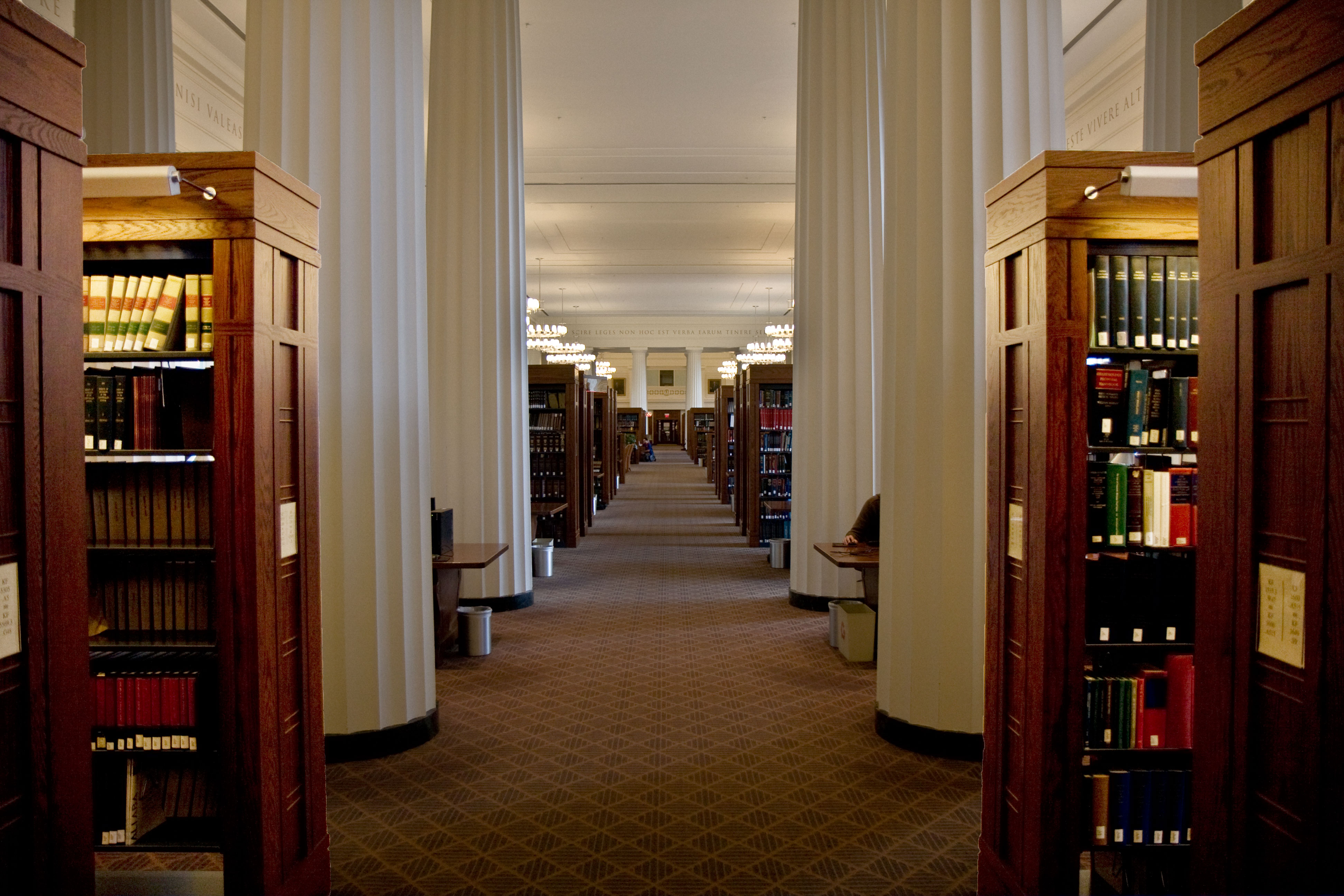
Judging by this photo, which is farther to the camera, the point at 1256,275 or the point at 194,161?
the point at 194,161

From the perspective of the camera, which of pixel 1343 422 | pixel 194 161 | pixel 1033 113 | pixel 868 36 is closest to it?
pixel 1343 422

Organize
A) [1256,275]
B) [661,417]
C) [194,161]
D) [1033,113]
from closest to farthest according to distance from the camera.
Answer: [1256,275] < [194,161] < [1033,113] < [661,417]

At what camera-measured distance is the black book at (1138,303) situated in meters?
3.00

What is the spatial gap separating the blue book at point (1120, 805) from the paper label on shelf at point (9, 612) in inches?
127

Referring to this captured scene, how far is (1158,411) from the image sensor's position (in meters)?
3.01

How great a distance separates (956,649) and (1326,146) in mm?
3379

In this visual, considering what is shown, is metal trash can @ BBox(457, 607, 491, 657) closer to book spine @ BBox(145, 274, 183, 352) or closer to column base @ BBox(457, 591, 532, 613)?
column base @ BBox(457, 591, 532, 613)

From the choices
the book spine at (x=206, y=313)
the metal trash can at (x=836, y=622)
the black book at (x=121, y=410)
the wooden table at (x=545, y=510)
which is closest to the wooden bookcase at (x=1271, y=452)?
the book spine at (x=206, y=313)

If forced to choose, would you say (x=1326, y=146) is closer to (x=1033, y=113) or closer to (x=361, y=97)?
(x=1033, y=113)

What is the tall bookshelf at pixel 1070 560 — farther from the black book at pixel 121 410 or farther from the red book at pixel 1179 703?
the black book at pixel 121 410

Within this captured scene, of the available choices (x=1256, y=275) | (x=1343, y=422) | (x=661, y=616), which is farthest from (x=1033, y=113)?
(x=661, y=616)

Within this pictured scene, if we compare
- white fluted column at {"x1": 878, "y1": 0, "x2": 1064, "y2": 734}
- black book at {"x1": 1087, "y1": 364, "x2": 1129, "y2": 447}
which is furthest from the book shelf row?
white fluted column at {"x1": 878, "y1": 0, "x2": 1064, "y2": 734}

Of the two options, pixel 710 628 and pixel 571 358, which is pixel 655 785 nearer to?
pixel 710 628

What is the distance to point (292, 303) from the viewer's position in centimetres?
314
